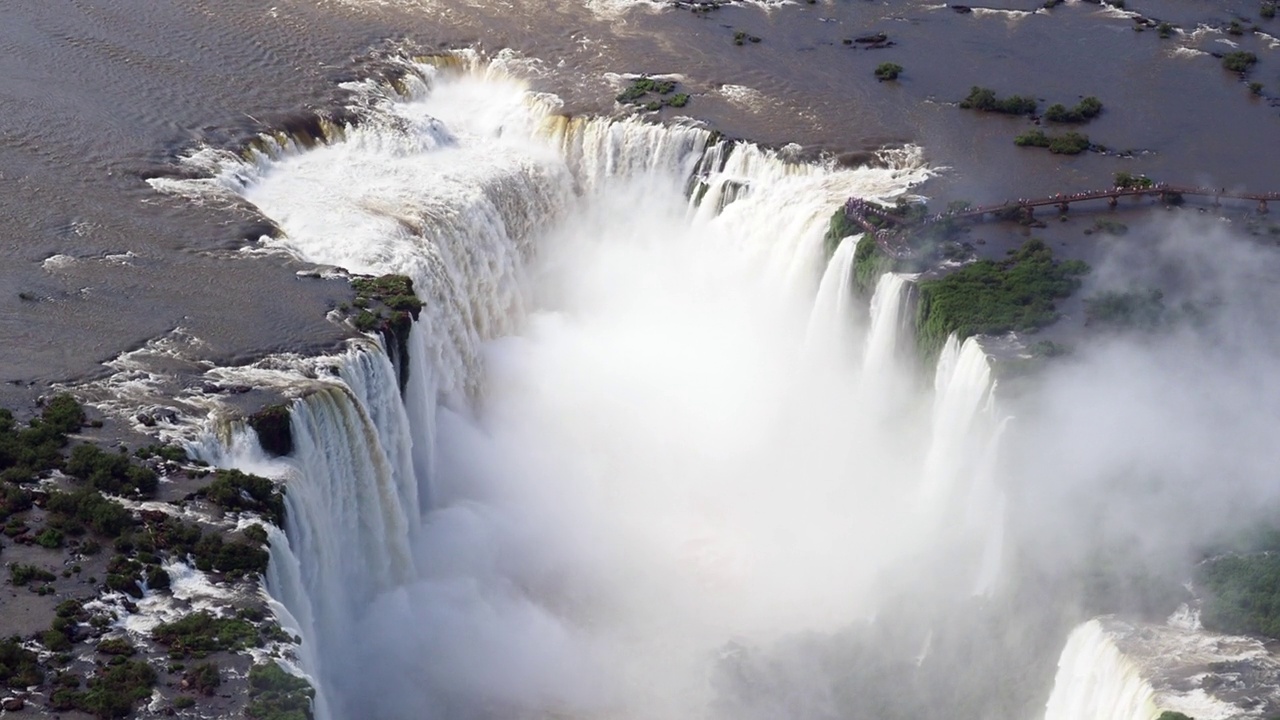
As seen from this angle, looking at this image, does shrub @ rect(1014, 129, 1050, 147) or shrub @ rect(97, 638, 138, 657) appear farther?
shrub @ rect(1014, 129, 1050, 147)

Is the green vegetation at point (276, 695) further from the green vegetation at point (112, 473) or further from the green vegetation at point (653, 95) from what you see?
the green vegetation at point (653, 95)

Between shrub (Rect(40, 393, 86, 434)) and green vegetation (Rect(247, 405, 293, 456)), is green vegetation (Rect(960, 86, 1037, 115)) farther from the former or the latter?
shrub (Rect(40, 393, 86, 434))

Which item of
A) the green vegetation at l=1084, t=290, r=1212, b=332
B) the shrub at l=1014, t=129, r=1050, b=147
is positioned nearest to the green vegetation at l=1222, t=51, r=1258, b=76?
the shrub at l=1014, t=129, r=1050, b=147

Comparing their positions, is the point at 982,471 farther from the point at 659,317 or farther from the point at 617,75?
the point at 617,75

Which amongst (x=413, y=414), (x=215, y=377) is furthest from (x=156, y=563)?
(x=413, y=414)

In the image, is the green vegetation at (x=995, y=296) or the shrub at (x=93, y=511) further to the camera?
the green vegetation at (x=995, y=296)

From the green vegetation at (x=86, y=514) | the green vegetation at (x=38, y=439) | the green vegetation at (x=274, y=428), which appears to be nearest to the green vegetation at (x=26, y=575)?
the green vegetation at (x=86, y=514)
